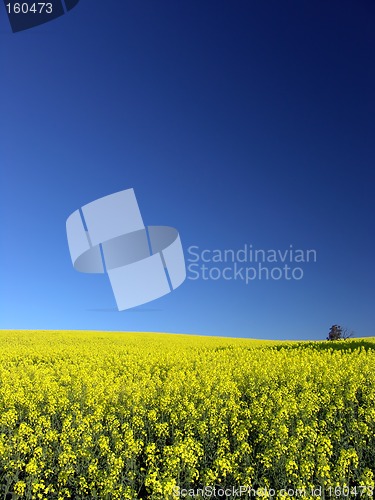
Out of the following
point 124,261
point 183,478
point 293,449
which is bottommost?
point 183,478

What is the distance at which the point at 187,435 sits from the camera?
8250mm

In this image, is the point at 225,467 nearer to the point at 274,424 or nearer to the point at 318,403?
the point at 274,424

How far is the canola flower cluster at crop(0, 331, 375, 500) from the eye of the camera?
22.2 feet

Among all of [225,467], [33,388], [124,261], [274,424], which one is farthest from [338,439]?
[124,261]

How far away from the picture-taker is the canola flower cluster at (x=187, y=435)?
6762 millimetres

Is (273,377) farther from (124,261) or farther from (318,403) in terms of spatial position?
(124,261)

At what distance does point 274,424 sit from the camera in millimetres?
8555

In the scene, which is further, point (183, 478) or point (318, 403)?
point (318, 403)

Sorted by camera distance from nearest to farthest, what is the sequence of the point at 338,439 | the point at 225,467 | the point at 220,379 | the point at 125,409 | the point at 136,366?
1. the point at 225,467
2. the point at 338,439
3. the point at 125,409
4. the point at 220,379
5. the point at 136,366

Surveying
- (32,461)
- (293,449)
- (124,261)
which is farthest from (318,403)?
(124,261)

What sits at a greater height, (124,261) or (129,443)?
(124,261)

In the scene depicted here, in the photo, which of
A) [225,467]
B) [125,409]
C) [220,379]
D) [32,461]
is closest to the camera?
[225,467]

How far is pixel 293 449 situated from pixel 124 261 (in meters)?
15.8

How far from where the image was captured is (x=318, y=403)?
10.9 m
